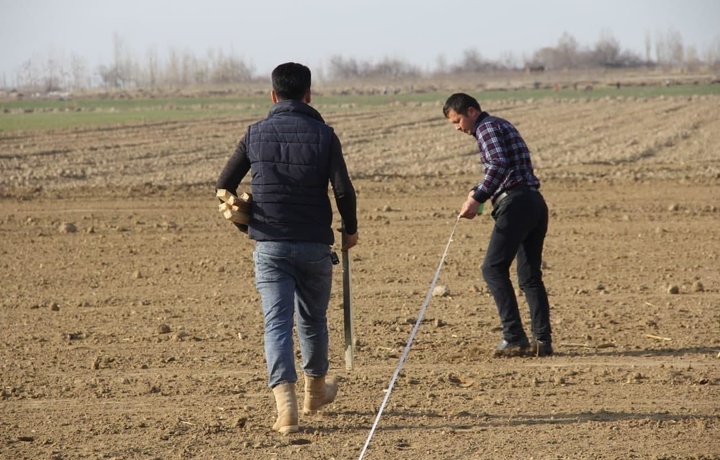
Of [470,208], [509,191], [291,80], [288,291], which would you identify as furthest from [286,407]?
[509,191]

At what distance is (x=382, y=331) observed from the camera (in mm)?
9242

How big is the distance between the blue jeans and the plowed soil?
18.5 inches

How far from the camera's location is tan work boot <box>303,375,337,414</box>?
6.58 metres

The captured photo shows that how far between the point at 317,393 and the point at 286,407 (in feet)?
1.31

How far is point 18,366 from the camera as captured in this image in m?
8.15

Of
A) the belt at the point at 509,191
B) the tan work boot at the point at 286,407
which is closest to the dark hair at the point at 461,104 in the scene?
the belt at the point at 509,191

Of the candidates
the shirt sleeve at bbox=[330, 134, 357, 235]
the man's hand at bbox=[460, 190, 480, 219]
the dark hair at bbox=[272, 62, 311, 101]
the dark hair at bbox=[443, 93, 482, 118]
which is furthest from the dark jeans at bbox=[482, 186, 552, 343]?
the dark hair at bbox=[272, 62, 311, 101]

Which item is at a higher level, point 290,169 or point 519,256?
point 290,169

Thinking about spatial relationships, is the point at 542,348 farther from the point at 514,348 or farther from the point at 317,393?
the point at 317,393

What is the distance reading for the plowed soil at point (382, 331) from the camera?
20.9 ft

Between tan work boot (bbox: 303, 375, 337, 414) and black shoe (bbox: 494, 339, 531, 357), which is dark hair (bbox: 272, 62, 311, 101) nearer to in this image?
tan work boot (bbox: 303, 375, 337, 414)

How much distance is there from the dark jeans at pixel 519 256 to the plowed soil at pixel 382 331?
0.28 metres

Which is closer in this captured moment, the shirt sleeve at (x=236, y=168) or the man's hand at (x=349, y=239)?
the shirt sleeve at (x=236, y=168)

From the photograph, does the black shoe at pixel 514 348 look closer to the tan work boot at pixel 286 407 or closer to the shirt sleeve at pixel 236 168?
the tan work boot at pixel 286 407
